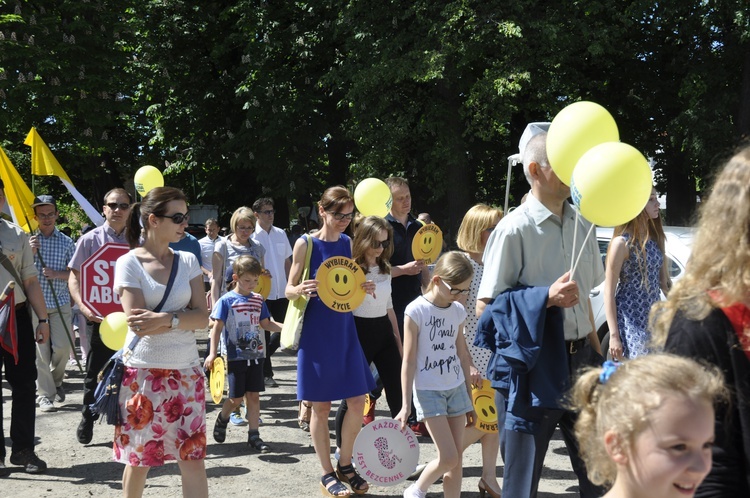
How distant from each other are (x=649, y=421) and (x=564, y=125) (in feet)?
6.85

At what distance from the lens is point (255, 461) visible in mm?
6734

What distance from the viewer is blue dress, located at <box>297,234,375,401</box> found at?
580 cm

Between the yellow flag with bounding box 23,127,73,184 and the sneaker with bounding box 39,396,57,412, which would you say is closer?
the sneaker with bounding box 39,396,57,412

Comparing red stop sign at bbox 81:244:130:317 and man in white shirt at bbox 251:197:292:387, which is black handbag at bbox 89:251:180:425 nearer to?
red stop sign at bbox 81:244:130:317

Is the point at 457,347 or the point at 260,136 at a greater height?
the point at 260,136

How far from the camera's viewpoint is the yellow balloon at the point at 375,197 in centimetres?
748

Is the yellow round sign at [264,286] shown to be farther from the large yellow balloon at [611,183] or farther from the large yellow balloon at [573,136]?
the large yellow balloon at [611,183]

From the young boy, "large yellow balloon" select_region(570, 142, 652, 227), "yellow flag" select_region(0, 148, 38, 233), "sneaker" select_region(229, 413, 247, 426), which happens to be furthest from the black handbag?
"yellow flag" select_region(0, 148, 38, 233)

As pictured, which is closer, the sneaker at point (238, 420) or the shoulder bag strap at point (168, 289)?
the shoulder bag strap at point (168, 289)

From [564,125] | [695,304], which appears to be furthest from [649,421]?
[564,125]

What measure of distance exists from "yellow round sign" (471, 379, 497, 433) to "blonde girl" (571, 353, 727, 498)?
3.62 m

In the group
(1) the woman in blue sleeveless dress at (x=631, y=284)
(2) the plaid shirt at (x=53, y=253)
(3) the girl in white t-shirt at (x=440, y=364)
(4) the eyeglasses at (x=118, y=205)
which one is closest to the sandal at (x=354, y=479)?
(3) the girl in white t-shirt at (x=440, y=364)

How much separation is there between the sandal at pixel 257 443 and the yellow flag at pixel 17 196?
306cm

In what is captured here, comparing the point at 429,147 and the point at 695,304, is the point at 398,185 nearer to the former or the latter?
the point at 695,304
